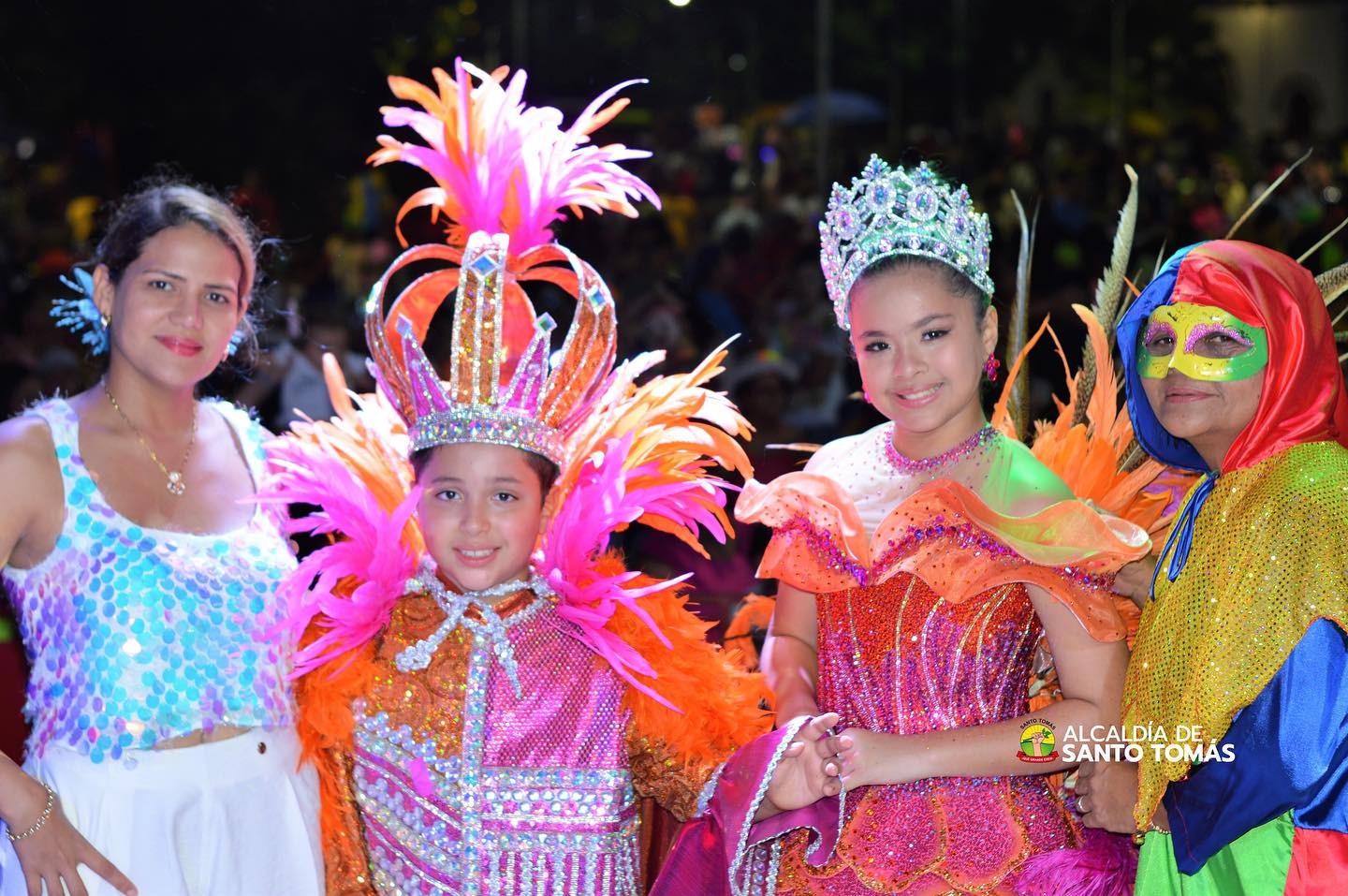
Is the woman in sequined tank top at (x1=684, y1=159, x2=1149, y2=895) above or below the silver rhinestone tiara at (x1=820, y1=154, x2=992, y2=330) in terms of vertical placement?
below

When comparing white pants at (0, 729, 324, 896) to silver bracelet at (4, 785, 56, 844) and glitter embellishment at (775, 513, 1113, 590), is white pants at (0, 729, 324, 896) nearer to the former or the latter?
silver bracelet at (4, 785, 56, 844)

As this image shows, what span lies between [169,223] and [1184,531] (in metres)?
1.94

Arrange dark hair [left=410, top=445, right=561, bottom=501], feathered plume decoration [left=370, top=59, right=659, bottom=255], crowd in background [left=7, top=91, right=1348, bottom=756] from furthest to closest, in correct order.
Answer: crowd in background [left=7, top=91, right=1348, bottom=756] → feathered plume decoration [left=370, top=59, right=659, bottom=255] → dark hair [left=410, top=445, right=561, bottom=501]

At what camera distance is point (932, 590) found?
2629mm

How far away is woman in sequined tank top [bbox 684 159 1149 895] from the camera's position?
2525mm

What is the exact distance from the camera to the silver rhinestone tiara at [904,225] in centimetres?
265

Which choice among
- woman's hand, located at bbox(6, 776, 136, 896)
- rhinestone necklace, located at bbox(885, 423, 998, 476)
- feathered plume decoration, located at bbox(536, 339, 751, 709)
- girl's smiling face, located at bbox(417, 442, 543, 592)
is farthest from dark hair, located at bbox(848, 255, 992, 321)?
woman's hand, located at bbox(6, 776, 136, 896)

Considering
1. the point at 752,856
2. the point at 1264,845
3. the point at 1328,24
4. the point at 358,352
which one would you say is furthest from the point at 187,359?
the point at 1328,24

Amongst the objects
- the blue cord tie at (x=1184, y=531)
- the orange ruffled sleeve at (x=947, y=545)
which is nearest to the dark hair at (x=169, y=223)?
the orange ruffled sleeve at (x=947, y=545)

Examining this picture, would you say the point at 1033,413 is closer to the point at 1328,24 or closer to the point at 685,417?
the point at 685,417

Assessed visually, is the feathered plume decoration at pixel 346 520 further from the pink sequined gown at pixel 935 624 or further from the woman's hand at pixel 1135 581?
the woman's hand at pixel 1135 581

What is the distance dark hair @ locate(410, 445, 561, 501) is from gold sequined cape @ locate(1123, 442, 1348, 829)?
3.53 feet

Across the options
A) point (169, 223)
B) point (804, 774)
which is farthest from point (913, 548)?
point (169, 223)

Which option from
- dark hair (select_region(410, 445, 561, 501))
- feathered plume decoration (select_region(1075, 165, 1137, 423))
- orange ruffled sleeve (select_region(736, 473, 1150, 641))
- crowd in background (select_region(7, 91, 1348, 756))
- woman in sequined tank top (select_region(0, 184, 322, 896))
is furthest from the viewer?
crowd in background (select_region(7, 91, 1348, 756))
